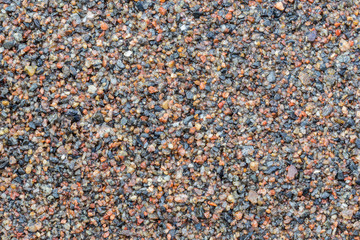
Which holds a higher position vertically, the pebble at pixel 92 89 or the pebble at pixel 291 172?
the pebble at pixel 92 89

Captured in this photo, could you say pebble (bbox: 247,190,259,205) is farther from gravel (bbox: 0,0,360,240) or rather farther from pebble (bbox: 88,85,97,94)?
pebble (bbox: 88,85,97,94)

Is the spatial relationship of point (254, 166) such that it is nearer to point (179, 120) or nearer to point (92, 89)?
point (179, 120)

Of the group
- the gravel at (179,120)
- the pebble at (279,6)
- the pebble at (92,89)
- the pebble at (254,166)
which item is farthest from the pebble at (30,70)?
the pebble at (279,6)

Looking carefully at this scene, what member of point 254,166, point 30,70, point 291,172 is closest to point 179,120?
point 254,166

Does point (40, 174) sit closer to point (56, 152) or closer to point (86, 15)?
point (56, 152)

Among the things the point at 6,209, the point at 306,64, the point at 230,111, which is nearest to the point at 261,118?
the point at 230,111

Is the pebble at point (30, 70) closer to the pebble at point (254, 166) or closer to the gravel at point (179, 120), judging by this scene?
the gravel at point (179, 120)

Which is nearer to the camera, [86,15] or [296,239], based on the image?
[296,239]

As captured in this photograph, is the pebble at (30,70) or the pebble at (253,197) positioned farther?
the pebble at (30,70)

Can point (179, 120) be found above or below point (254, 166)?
above
